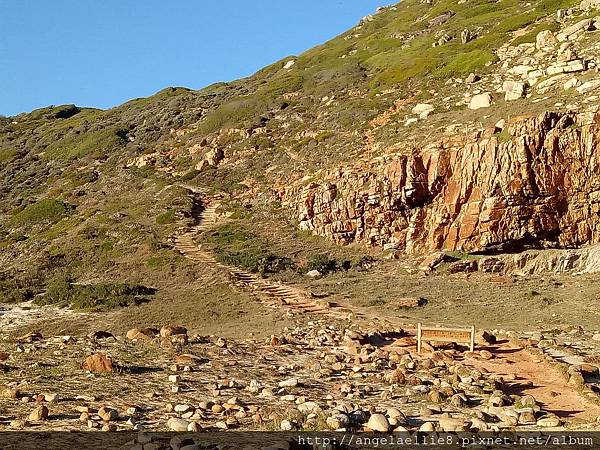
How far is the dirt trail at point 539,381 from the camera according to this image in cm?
1138

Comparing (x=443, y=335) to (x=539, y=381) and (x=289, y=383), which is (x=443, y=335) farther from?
(x=289, y=383)

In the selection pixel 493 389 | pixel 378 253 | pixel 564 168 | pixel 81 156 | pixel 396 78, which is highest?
pixel 396 78

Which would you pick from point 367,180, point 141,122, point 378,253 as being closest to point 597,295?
point 378,253

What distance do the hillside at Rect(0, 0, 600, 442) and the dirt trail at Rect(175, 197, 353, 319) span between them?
0.21 meters

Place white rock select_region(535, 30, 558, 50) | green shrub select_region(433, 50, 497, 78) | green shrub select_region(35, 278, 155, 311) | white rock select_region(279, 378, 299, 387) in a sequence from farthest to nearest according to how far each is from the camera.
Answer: green shrub select_region(433, 50, 497, 78) < white rock select_region(535, 30, 558, 50) < green shrub select_region(35, 278, 155, 311) < white rock select_region(279, 378, 299, 387)

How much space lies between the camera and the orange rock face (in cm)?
3069

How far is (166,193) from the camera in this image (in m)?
50.0

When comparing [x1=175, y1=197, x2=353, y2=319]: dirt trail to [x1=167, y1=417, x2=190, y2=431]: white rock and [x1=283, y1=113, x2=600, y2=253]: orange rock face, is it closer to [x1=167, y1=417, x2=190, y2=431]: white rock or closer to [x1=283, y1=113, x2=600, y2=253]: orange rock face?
[x1=283, y1=113, x2=600, y2=253]: orange rock face

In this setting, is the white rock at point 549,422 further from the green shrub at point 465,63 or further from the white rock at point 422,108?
the green shrub at point 465,63

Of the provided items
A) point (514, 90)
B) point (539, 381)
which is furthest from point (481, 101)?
point (539, 381)

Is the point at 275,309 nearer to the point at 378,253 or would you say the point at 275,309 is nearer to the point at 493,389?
the point at 378,253

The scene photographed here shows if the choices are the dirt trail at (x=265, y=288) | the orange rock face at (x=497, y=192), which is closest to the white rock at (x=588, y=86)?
the orange rock face at (x=497, y=192)

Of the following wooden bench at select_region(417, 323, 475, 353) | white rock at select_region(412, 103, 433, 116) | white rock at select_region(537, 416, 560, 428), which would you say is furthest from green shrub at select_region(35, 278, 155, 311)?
white rock at select_region(412, 103, 433, 116)

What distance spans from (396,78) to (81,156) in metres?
41.1
